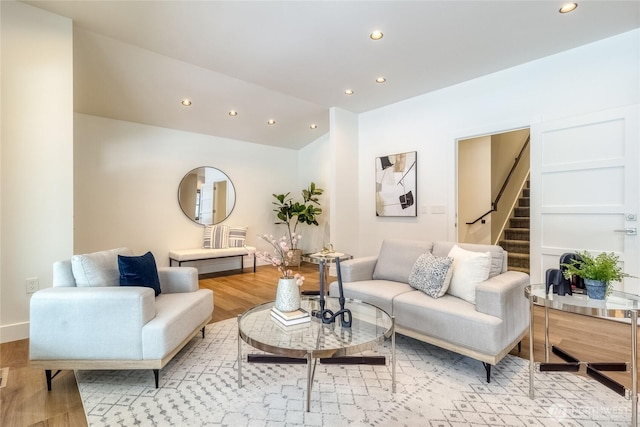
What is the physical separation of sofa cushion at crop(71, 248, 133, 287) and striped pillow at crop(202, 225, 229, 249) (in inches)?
125

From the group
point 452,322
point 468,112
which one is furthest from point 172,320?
point 468,112

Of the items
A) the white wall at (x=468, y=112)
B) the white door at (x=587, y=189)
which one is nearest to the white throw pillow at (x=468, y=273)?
the white door at (x=587, y=189)

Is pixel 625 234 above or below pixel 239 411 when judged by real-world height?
above

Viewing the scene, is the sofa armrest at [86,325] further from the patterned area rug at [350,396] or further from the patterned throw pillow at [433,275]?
the patterned throw pillow at [433,275]

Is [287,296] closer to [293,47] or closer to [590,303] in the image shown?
[590,303]

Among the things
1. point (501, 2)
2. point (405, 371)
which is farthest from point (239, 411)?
point (501, 2)

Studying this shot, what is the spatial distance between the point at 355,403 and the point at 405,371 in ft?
1.74

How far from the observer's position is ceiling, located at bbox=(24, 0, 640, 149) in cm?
259

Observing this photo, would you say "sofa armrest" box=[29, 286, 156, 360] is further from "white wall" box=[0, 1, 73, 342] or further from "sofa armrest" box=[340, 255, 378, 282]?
"sofa armrest" box=[340, 255, 378, 282]

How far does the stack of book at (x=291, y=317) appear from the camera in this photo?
1.91 meters

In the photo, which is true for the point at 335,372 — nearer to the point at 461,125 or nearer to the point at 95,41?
the point at 461,125

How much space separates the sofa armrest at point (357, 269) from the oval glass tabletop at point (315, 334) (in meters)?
0.74

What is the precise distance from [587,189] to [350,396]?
3182 mm

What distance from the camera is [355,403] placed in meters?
1.75
